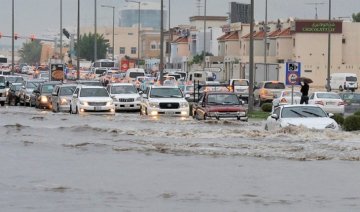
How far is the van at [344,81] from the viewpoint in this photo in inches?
3797

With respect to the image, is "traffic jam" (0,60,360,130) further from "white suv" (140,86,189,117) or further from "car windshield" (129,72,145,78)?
"car windshield" (129,72,145,78)

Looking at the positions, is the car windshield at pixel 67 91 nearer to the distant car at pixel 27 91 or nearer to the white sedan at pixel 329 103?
the white sedan at pixel 329 103

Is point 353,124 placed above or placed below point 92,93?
below

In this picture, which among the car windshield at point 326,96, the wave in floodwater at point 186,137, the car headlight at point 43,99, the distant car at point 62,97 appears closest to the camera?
the wave in floodwater at point 186,137

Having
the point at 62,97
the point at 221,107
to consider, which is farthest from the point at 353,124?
the point at 62,97

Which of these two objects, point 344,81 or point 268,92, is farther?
point 344,81

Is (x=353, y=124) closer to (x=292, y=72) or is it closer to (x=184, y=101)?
(x=292, y=72)

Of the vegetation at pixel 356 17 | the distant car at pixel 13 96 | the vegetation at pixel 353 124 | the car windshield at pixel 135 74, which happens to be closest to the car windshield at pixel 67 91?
the distant car at pixel 13 96

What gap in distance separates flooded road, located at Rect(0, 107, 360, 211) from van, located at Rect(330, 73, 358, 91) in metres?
56.3

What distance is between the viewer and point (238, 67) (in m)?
108

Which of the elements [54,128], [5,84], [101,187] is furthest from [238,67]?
[101,187]

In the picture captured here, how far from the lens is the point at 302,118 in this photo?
33.4 m

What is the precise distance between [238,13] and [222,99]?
124839 mm

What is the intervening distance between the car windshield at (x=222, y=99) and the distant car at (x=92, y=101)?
6.64 meters
